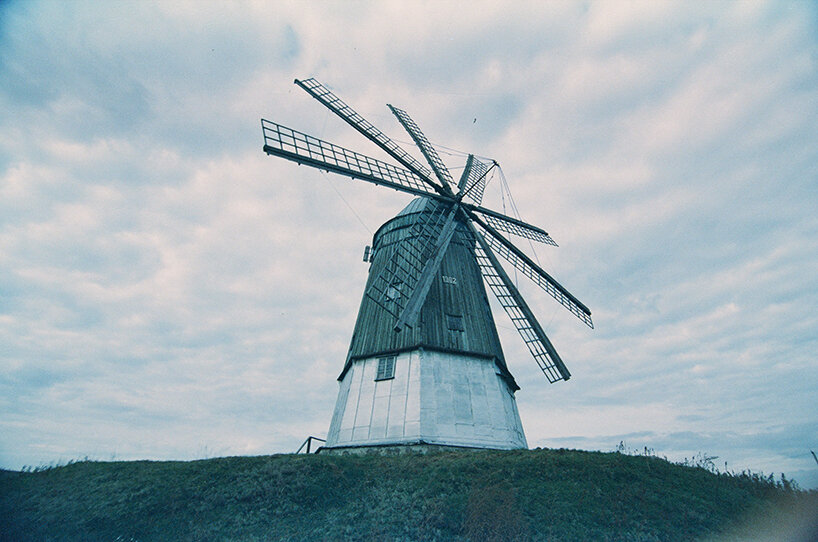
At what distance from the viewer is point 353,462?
537 inches

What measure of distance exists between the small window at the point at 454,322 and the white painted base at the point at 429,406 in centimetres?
126

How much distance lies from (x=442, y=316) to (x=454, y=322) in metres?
0.60

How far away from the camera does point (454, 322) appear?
58.6 feet

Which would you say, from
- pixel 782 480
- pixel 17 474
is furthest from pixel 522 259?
pixel 17 474

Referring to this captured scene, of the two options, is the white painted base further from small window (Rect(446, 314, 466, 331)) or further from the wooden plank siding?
small window (Rect(446, 314, 466, 331))

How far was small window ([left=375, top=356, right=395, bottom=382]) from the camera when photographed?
54.0ft

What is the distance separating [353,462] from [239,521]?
158 inches

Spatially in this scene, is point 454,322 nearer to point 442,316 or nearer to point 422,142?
point 442,316

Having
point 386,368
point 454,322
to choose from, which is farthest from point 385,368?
point 454,322

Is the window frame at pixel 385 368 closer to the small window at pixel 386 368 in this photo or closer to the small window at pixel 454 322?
the small window at pixel 386 368

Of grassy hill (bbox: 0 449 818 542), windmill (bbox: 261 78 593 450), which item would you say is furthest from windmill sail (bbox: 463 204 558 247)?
grassy hill (bbox: 0 449 818 542)

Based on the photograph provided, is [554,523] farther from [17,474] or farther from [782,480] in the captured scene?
[17,474]

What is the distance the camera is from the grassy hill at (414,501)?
9.87m

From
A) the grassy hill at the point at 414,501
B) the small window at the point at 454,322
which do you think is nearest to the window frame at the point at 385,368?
the small window at the point at 454,322
